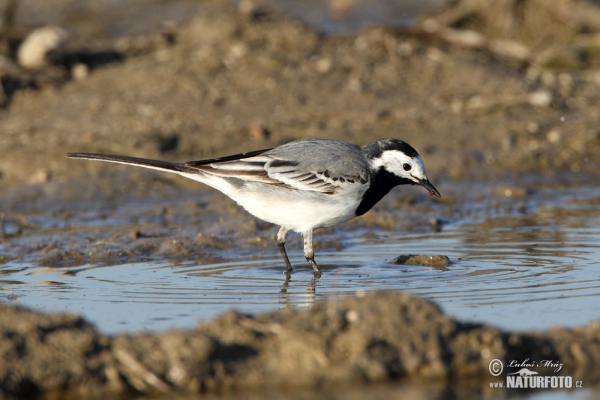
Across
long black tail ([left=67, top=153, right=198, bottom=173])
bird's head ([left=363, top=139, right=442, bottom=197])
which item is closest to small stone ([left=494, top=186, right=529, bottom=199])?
bird's head ([left=363, top=139, right=442, bottom=197])

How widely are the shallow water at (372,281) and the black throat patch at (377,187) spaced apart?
1.77 ft

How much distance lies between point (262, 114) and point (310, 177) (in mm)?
4154

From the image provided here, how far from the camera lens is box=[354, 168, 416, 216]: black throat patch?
25.1 feet

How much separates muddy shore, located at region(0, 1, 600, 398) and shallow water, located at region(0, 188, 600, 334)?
54 cm

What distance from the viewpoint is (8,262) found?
27.0 feet

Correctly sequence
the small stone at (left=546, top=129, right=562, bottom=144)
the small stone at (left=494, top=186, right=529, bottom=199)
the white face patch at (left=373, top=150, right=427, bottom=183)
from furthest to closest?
the small stone at (left=546, top=129, right=562, bottom=144) < the small stone at (left=494, top=186, right=529, bottom=199) < the white face patch at (left=373, top=150, right=427, bottom=183)

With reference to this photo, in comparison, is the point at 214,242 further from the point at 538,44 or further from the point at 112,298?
the point at 538,44

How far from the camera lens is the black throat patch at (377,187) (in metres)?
7.66

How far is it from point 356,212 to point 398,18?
8.25 metres

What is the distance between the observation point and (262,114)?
11.7 m

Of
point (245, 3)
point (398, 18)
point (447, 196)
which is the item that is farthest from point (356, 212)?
point (398, 18)

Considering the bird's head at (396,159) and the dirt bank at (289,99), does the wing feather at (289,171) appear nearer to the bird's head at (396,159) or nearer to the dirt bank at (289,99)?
the bird's head at (396,159)

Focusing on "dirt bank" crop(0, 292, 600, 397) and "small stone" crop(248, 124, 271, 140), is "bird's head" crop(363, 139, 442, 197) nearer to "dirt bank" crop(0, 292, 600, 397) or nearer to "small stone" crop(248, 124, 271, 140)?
"dirt bank" crop(0, 292, 600, 397)

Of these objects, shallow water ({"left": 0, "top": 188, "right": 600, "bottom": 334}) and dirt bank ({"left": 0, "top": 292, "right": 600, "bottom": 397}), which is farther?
shallow water ({"left": 0, "top": 188, "right": 600, "bottom": 334})
